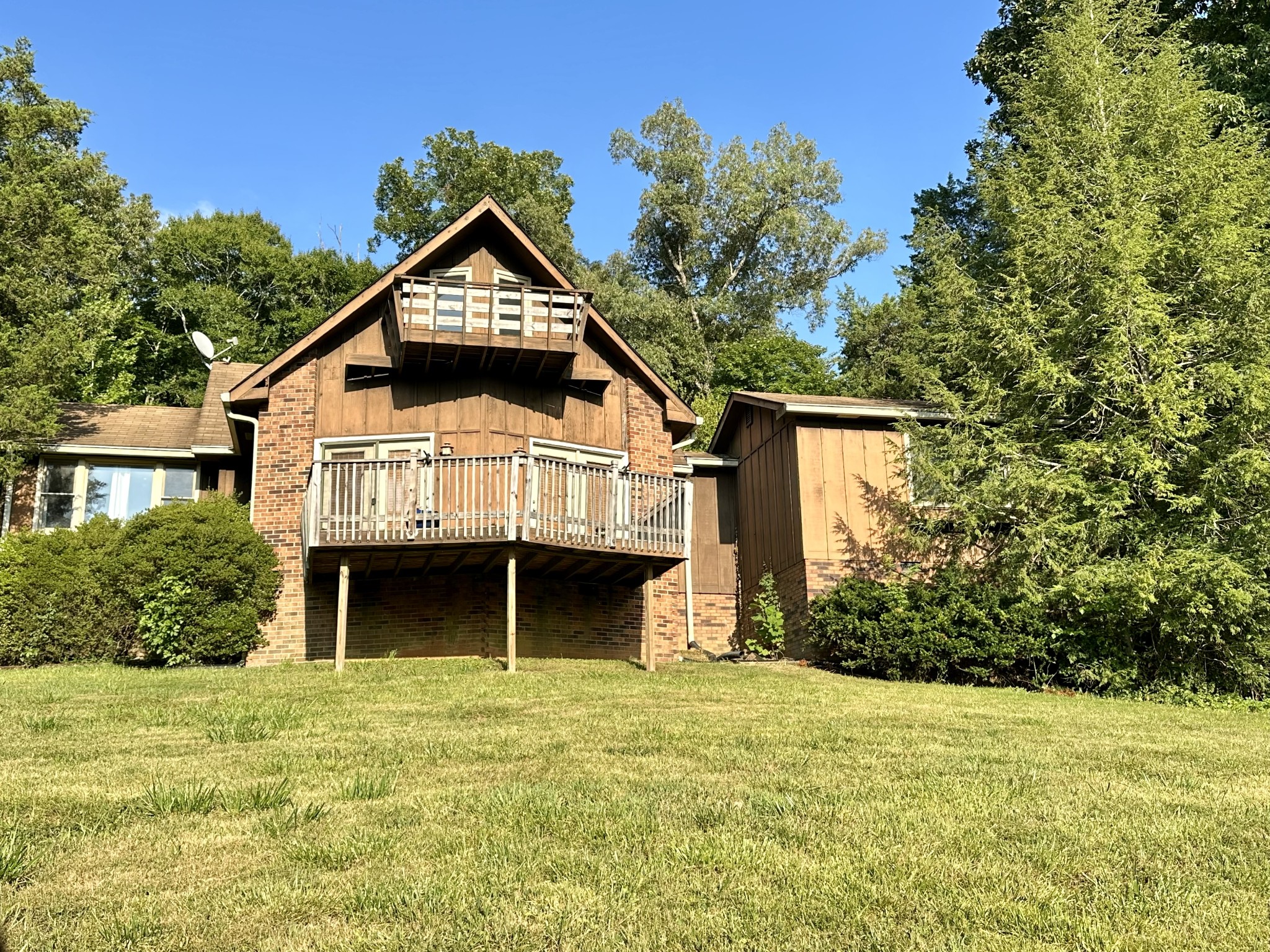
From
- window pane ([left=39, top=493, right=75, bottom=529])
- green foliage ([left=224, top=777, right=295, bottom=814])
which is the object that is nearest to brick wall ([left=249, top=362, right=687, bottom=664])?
window pane ([left=39, top=493, right=75, bottom=529])

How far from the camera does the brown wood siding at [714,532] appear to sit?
70.2ft

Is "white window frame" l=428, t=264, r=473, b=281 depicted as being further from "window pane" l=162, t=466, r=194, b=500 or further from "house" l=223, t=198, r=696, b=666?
"window pane" l=162, t=466, r=194, b=500

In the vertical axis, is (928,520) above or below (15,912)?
above

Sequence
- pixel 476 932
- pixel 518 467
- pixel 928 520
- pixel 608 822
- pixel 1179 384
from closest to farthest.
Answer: pixel 476 932
pixel 608 822
pixel 518 467
pixel 1179 384
pixel 928 520

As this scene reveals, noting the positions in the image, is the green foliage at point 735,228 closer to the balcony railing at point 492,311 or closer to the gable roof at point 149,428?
the gable roof at point 149,428

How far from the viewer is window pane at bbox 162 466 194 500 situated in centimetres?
1983

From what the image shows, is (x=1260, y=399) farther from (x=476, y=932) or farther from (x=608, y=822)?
(x=476, y=932)

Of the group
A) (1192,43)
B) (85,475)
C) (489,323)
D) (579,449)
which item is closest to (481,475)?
(489,323)

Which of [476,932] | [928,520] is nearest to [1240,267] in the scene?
[928,520]

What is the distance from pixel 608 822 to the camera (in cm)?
626

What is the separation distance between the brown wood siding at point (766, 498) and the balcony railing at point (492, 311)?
456cm

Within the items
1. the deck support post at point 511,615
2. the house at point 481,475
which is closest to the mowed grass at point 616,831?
the deck support post at point 511,615

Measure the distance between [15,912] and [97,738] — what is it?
438cm

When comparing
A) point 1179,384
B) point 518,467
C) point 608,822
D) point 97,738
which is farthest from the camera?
point 1179,384
